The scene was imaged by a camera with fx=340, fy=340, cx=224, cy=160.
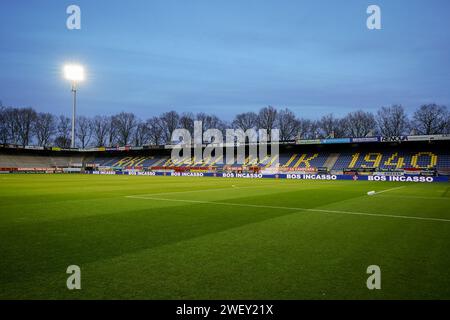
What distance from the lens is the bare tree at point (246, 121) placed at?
88.9 meters

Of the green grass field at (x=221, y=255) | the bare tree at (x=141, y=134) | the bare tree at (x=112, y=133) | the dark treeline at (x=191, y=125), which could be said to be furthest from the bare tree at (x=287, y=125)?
the green grass field at (x=221, y=255)

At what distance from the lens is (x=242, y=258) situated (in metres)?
6.36

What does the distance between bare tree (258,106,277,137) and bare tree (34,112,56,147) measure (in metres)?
57.7

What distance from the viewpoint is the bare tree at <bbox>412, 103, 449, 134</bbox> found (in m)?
70.9

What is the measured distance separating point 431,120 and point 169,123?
205ft

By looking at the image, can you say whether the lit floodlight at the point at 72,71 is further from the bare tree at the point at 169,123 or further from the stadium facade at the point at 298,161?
the bare tree at the point at 169,123

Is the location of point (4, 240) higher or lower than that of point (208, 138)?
lower

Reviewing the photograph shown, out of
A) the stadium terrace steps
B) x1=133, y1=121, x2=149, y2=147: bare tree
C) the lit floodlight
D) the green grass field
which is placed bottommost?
the green grass field

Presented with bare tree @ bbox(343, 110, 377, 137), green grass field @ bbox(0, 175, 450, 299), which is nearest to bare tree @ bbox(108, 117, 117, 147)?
bare tree @ bbox(343, 110, 377, 137)

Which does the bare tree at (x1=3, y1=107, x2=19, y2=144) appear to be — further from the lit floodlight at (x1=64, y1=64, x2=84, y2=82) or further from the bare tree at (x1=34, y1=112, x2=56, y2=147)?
the lit floodlight at (x1=64, y1=64, x2=84, y2=82)

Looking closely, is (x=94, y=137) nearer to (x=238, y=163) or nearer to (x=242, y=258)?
(x=238, y=163)
